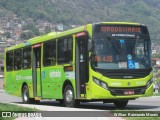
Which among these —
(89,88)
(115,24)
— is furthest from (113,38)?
(89,88)

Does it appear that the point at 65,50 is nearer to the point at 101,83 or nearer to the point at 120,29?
the point at 120,29

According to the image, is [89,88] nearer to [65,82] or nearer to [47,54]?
[65,82]

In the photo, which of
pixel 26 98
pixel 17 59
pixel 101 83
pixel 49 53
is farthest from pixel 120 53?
pixel 17 59

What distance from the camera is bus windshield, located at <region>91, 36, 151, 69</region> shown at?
1873 centimetres

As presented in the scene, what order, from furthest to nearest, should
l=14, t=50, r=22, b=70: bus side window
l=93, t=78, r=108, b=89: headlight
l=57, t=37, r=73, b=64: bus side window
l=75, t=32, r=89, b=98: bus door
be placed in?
l=14, t=50, r=22, b=70: bus side window
l=57, t=37, r=73, b=64: bus side window
l=75, t=32, r=89, b=98: bus door
l=93, t=78, r=108, b=89: headlight

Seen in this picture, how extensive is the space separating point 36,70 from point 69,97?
4002 millimetres

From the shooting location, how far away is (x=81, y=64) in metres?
19.4

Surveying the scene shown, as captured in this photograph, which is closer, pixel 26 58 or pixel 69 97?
pixel 69 97

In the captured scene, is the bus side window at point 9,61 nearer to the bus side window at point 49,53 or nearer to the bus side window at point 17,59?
the bus side window at point 17,59

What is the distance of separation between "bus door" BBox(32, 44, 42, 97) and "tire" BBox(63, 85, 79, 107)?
10.1 ft

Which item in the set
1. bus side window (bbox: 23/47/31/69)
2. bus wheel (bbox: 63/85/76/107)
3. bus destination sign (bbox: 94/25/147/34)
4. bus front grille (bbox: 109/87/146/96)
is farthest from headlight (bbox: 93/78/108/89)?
bus side window (bbox: 23/47/31/69)

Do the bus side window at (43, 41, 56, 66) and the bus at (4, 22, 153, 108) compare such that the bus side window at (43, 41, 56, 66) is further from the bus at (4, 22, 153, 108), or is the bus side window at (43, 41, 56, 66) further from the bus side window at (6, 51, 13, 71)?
the bus side window at (6, 51, 13, 71)

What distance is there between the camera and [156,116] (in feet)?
47.5

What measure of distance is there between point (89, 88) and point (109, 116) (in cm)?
436
